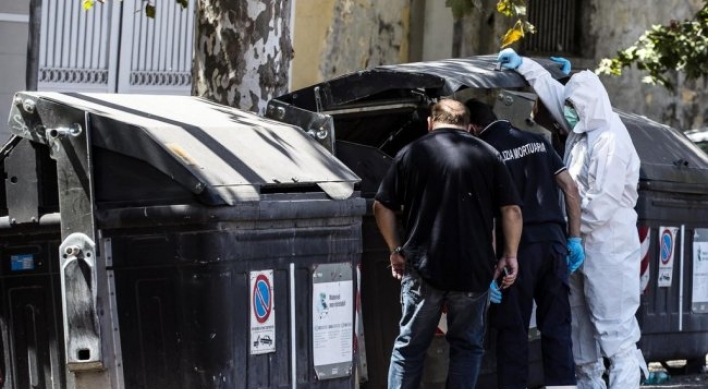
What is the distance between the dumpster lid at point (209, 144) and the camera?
5.53 meters

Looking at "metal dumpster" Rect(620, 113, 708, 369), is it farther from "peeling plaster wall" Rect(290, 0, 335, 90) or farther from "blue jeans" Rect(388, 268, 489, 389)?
"peeling plaster wall" Rect(290, 0, 335, 90)

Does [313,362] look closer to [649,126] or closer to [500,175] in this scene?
[500,175]

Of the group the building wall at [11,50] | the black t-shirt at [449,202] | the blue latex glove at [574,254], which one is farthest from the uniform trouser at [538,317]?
the building wall at [11,50]

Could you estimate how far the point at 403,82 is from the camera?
6.80 meters

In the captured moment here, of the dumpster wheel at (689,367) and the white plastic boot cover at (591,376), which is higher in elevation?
the white plastic boot cover at (591,376)

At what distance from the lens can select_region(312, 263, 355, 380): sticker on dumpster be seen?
5836 mm

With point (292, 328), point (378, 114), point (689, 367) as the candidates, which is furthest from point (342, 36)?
point (292, 328)

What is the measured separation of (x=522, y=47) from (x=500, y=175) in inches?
390

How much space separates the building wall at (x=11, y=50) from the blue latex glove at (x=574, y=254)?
5.67 m

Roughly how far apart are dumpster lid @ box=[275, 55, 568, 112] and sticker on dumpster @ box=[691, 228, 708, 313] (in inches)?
70.5

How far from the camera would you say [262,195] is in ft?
18.5

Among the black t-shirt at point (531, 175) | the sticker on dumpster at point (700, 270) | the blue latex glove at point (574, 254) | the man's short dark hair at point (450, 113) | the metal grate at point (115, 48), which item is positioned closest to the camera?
the man's short dark hair at point (450, 113)

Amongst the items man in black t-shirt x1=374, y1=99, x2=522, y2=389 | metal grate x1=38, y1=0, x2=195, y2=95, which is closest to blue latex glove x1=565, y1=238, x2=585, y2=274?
man in black t-shirt x1=374, y1=99, x2=522, y2=389

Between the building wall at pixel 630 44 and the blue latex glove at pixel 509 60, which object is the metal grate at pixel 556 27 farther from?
the blue latex glove at pixel 509 60
